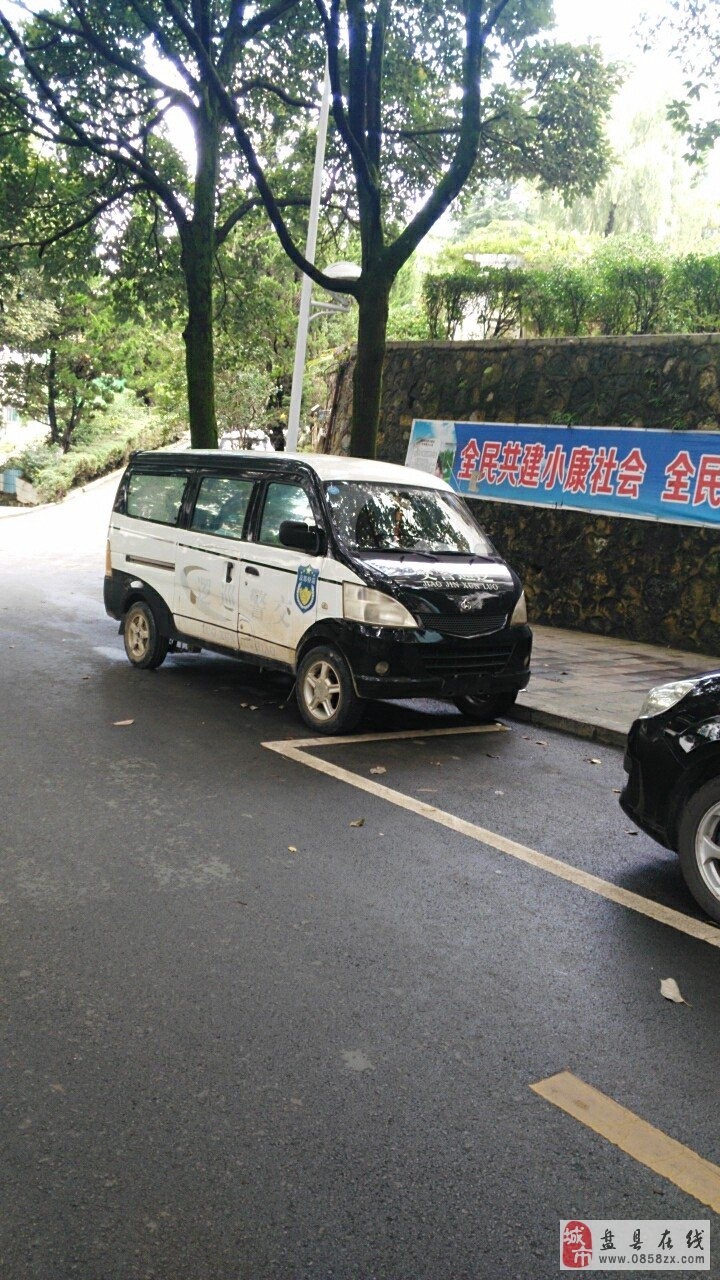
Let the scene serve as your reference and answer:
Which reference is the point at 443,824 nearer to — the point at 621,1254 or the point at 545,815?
the point at 545,815

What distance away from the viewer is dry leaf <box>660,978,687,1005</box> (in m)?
3.80

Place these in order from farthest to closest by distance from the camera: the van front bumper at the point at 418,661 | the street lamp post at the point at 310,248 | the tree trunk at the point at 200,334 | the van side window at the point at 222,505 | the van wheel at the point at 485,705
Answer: the street lamp post at the point at 310,248, the tree trunk at the point at 200,334, the van side window at the point at 222,505, the van wheel at the point at 485,705, the van front bumper at the point at 418,661

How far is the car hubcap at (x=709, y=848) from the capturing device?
4.61 meters

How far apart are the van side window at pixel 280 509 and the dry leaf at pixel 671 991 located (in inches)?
188

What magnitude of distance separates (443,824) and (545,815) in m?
0.68

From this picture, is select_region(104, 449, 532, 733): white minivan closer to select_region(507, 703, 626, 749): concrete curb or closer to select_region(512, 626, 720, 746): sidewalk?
select_region(507, 703, 626, 749): concrete curb

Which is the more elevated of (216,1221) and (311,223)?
(311,223)

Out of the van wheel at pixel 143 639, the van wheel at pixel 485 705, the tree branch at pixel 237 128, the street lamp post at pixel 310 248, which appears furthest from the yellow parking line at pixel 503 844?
the street lamp post at pixel 310 248

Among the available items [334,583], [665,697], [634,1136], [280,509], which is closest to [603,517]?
[280,509]

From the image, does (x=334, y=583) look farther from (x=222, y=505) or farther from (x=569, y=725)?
(x=569, y=725)

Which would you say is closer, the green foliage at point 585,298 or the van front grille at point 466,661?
the van front grille at point 466,661

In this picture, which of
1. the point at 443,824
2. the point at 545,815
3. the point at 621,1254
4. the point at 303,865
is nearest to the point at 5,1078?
the point at 621,1254

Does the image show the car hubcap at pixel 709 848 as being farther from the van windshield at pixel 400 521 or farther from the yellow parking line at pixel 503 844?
the van windshield at pixel 400 521

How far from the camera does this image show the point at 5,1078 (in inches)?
119
